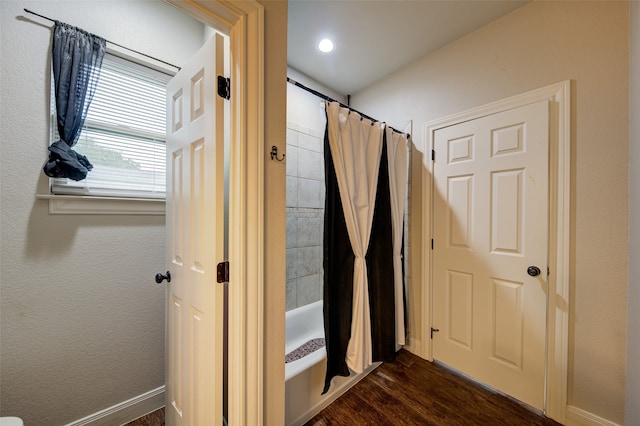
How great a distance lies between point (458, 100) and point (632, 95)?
876 mm

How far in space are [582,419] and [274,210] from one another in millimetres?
2073

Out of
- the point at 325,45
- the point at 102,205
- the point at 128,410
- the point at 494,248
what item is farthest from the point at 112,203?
the point at 494,248

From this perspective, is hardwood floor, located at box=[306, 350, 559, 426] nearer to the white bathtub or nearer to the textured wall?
the white bathtub

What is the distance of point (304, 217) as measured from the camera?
2.26 metres

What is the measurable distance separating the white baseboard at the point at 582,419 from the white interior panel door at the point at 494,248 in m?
0.12

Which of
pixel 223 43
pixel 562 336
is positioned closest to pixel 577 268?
pixel 562 336

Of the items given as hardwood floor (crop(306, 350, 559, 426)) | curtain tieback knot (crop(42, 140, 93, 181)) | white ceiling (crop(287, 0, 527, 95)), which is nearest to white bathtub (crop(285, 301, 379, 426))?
hardwood floor (crop(306, 350, 559, 426))

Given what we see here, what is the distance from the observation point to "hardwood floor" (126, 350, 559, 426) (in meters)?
1.44

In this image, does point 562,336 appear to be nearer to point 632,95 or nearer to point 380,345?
point 380,345

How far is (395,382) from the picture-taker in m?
1.76

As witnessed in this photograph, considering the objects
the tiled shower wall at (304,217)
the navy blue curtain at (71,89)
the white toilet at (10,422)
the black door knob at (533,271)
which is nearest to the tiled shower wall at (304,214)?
the tiled shower wall at (304,217)

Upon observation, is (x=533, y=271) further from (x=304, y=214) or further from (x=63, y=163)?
(x=63, y=163)

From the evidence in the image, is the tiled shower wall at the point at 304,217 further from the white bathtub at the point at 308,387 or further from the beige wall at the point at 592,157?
the beige wall at the point at 592,157

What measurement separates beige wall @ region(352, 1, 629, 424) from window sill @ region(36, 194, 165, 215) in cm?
248
